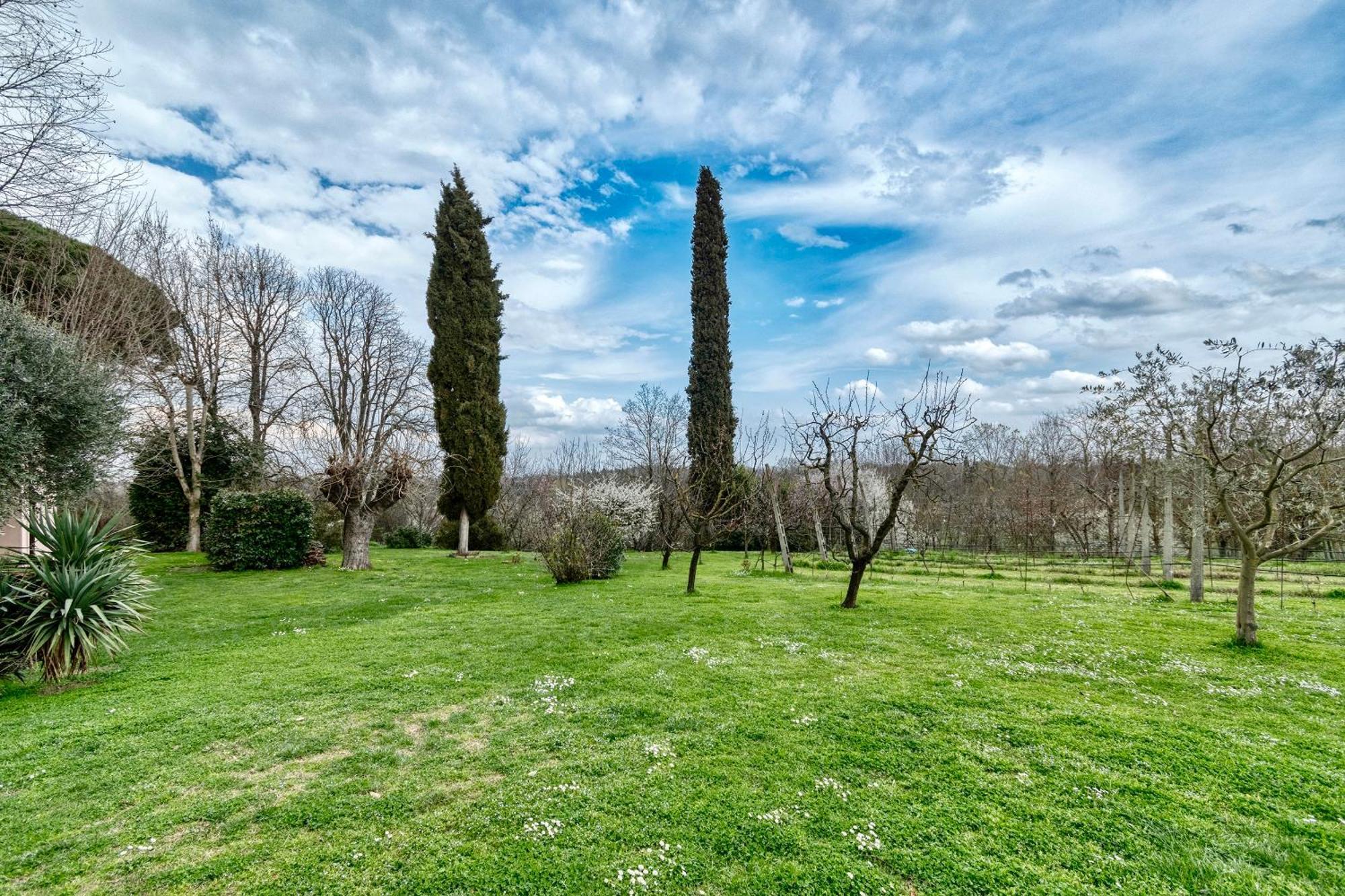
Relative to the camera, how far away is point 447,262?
23.0m

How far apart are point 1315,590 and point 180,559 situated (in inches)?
1277

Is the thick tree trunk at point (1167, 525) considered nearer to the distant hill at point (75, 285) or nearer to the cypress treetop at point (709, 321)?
the cypress treetop at point (709, 321)

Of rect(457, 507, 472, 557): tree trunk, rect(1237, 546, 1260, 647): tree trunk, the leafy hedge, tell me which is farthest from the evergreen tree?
rect(1237, 546, 1260, 647): tree trunk

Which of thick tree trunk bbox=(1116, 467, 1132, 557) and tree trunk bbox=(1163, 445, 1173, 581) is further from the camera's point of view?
thick tree trunk bbox=(1116, 467, 1132, 557)

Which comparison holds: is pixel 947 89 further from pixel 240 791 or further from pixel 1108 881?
pixel 240 791

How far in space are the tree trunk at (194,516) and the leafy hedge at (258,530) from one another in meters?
3.93

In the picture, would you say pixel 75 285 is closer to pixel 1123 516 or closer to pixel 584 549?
pixel 584 549

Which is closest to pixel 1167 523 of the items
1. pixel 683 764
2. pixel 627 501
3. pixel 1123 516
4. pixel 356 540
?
pixel 1123 516

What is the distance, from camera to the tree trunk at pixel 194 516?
19.2m

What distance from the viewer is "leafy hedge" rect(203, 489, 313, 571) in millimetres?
15945

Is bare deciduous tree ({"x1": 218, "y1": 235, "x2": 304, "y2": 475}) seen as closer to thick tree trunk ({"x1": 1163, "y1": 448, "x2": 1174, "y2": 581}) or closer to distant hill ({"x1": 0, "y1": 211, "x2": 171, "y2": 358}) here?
distant hill ({"x1": 0, "y1": 211, "x2": 171, "y2": 358})

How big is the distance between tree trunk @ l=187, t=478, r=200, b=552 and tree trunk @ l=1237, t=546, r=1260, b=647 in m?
27.5

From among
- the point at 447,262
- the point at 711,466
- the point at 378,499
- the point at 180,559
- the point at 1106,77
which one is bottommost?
the point at 180,559

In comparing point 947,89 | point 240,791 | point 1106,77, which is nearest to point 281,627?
point 240,791
